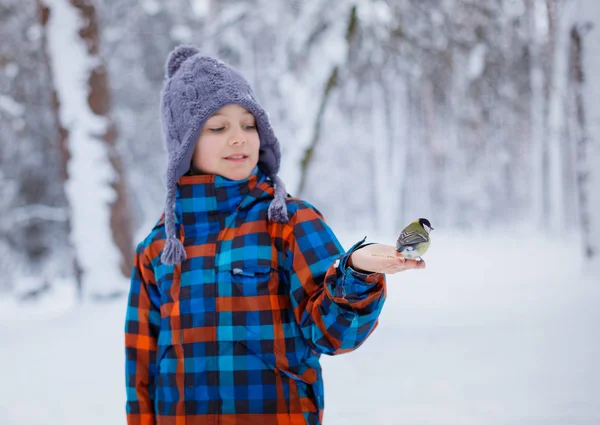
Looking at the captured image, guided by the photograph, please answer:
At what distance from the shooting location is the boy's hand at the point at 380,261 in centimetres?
114

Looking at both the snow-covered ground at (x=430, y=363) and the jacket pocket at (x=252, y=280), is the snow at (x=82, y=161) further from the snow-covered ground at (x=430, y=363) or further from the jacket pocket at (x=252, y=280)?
the jacket pocket at (x=252, y=280)

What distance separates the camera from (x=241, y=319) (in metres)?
1.54

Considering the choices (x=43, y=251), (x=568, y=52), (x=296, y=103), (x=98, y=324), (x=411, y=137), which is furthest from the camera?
(x=411, y=137)

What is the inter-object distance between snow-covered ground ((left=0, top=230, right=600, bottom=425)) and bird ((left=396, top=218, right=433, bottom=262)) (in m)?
1.77

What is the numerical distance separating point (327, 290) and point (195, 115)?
847 mm

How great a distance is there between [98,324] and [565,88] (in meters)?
7.98

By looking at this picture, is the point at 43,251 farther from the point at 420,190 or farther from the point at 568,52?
the point at 420,190

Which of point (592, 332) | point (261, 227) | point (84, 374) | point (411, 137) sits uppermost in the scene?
point (411, 137)

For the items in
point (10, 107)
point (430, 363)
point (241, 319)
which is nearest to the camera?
point (241, 319)

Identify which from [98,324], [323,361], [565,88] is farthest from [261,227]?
[565,88]

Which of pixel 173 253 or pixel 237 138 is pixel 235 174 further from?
pixel 173 253

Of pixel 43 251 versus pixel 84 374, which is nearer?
pixel 84 374

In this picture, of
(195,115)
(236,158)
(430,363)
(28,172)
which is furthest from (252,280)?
(28,172)

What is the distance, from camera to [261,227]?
1.64 meters
